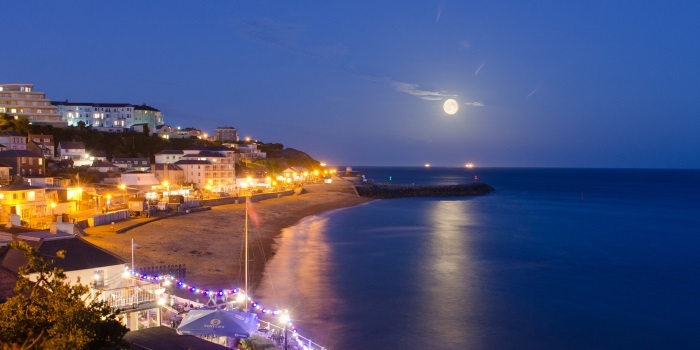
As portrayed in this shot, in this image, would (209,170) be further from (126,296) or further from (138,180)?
(126,296)

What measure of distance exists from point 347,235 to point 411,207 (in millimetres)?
29841

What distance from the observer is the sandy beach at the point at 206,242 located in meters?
24.3

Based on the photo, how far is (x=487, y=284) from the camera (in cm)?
2677

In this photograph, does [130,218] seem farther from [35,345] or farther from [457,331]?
[35,345]

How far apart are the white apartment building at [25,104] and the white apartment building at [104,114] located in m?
8.52

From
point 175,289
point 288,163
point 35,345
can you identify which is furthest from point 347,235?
point 288,163

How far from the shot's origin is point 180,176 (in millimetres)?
65438

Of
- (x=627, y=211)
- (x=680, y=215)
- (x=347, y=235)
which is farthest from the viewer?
(x=627, y=211)

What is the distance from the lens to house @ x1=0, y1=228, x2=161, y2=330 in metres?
12.6

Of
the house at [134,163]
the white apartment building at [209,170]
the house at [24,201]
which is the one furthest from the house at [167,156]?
the house at [24,201]

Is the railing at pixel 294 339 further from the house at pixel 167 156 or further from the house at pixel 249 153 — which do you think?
the house at pixel 249 153

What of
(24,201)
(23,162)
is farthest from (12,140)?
(24,201)

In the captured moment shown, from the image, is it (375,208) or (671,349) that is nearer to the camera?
(671,349)

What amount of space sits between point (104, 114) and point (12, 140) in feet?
108
